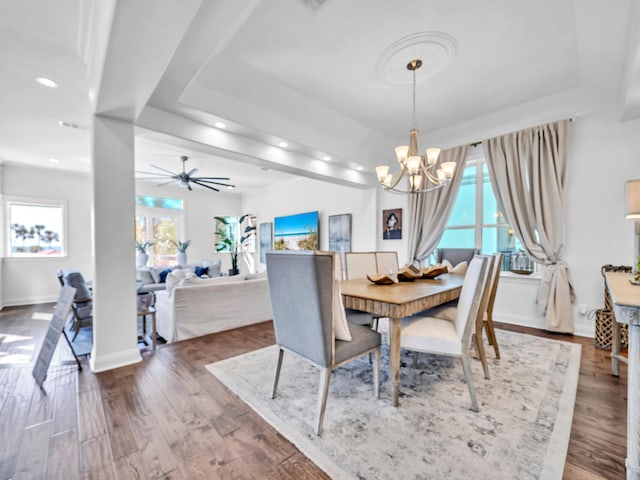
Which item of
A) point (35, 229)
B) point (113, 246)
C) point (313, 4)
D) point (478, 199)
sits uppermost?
point (313, 4)

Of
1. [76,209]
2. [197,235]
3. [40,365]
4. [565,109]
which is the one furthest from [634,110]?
[76,209]

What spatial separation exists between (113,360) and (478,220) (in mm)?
4923

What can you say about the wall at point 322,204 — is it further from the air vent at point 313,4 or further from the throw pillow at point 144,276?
the air vent at point 313,4

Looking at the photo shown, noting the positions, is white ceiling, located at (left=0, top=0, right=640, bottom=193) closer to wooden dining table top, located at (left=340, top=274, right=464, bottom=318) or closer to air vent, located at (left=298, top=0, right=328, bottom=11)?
air vent, located at (left=298, top=0, right=328, bottom=11)

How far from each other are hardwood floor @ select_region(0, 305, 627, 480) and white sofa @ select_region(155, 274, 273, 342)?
62 cm

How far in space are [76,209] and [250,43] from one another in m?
5.85

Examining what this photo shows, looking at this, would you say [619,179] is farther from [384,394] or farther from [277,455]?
[277,455]

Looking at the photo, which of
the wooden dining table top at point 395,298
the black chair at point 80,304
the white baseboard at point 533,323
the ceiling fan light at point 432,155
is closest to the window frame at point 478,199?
the white baseboard at point 533,323

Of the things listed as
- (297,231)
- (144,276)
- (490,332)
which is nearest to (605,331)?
(490,332)

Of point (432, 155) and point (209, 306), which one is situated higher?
point (432, 155)

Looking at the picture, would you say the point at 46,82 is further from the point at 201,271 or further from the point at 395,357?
the point at 395,357

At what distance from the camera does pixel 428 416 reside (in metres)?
1.79

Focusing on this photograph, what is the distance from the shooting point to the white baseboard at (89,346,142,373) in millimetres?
2455

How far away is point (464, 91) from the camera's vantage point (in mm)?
3246
